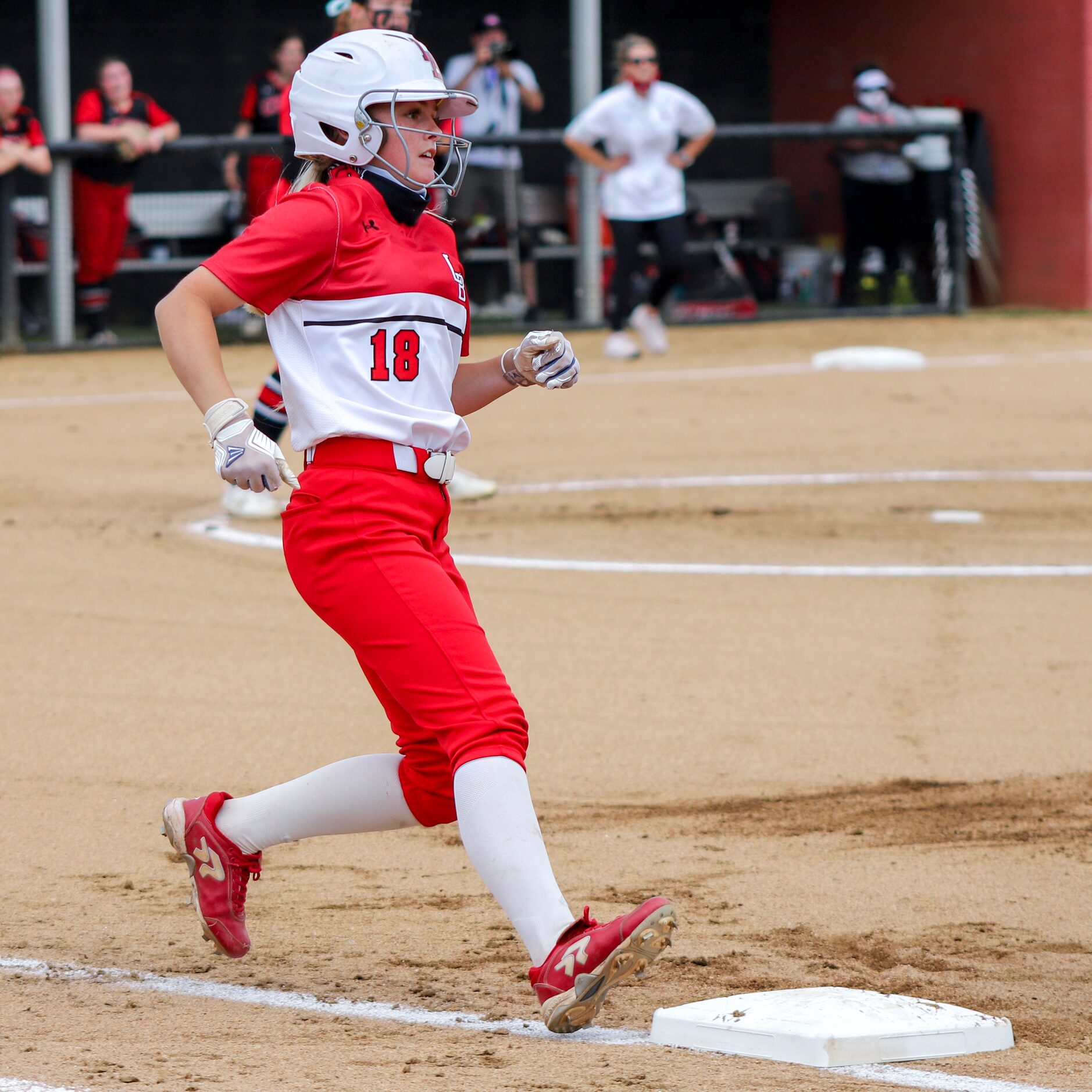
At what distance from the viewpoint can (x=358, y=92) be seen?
3656 mm

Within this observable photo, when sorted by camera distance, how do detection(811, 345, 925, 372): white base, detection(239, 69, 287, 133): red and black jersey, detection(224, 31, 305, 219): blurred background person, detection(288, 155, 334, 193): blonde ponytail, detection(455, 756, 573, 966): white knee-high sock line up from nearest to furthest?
detection(455, 756, 573, 966): white knee-high sock, detection(288, 155, 334, 193): blonde ponytail, detection(811, 345, 925, 372): white base, detection(224, 31, 305, 219): blurred background person, detection(239, 69, 287, 133): red and black jersey

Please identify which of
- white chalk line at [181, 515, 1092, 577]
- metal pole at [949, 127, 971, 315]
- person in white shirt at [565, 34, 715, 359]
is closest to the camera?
white chalk line at [181, 515, 1092, 577]

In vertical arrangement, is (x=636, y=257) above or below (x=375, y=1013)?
above

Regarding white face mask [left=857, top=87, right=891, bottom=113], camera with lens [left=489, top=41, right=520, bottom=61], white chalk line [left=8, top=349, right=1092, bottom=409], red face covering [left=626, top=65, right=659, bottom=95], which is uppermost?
camera with lens [left=489, top=41, right=520, bottom=61]

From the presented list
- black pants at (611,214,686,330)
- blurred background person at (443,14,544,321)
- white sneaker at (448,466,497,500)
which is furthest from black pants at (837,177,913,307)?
white sneaker at (448,466,497,500)

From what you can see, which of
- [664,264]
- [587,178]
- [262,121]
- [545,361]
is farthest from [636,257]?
[545,361]

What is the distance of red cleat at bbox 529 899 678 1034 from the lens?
3.15 meters

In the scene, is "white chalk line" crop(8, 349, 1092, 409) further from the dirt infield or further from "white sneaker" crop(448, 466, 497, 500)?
"white sneaker" crop(448, 466, 497, 500)

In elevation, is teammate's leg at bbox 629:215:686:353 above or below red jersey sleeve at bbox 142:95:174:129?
below

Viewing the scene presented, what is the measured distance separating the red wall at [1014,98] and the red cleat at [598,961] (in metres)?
15.5

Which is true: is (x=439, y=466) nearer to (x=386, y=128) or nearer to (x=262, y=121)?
(x=386, y=128)

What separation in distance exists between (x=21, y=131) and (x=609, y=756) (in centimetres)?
1048

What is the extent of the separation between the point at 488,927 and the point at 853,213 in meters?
14.0

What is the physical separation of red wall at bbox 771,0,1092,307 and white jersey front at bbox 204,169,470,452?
1499 cm
